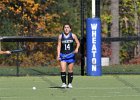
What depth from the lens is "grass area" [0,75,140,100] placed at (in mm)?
14320

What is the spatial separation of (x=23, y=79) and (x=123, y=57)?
10040 mm

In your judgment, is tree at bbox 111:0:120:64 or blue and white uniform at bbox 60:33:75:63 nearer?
blue and white uniform at bbox 60:33:75:63

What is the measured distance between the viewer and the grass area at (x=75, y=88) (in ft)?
47.0

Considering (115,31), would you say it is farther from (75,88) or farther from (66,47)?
(66,47)

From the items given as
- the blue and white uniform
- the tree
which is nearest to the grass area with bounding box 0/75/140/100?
A: the blue and white uniform

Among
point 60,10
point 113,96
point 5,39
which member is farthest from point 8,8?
point 113,96

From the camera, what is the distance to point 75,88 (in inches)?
640

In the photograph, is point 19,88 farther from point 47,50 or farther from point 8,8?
point 8,8

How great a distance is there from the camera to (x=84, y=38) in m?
20.5

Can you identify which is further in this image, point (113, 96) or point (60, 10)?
point (60, 10)

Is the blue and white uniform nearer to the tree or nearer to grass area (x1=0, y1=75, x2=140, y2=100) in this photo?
grass area (x1=0, y1=75, x2=140, y2=100)

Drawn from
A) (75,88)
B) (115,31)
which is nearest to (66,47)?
(75,88)

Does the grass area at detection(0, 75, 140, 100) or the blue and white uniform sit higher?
the blue and white uniform

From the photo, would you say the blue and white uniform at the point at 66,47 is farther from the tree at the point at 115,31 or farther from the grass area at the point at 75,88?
the tree at the point at 115,31
